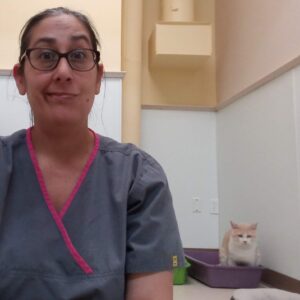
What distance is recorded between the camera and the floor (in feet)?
5.33

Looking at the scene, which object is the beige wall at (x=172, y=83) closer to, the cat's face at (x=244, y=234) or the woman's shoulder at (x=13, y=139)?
the cat's face at (x=244, y=234)

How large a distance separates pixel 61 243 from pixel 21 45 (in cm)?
43

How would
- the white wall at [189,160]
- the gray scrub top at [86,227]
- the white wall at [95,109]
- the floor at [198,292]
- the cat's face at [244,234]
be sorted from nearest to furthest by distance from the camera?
1. the gray scrub top at [86,227]
2. the floor at [198,292]
3. the cat's face at [244,234]
4. the white wall at [95,109]
5. the white wall at [189,160]

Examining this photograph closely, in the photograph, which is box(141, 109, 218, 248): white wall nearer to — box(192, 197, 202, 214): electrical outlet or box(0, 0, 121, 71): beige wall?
box(192, 197, 202, 214): electrical outlet

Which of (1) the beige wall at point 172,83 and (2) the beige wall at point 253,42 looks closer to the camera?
(2) the beige wall at point 253,42

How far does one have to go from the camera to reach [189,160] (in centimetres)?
258

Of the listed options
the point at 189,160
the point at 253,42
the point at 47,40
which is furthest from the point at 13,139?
the point at 189,160

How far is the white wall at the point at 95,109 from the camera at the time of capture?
201 cm

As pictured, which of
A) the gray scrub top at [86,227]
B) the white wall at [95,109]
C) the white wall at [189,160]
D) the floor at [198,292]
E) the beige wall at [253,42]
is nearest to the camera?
the gray scrub top at [86,227]

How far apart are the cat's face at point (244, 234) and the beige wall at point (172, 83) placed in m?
0.96

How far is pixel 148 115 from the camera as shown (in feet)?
8.46

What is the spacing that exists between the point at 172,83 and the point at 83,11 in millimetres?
765

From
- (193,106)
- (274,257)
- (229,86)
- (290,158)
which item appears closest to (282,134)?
(290,158)

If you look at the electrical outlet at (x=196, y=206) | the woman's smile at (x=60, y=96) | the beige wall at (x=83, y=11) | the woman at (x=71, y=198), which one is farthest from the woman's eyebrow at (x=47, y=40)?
the electrical outlet at (x=196, y=206)
